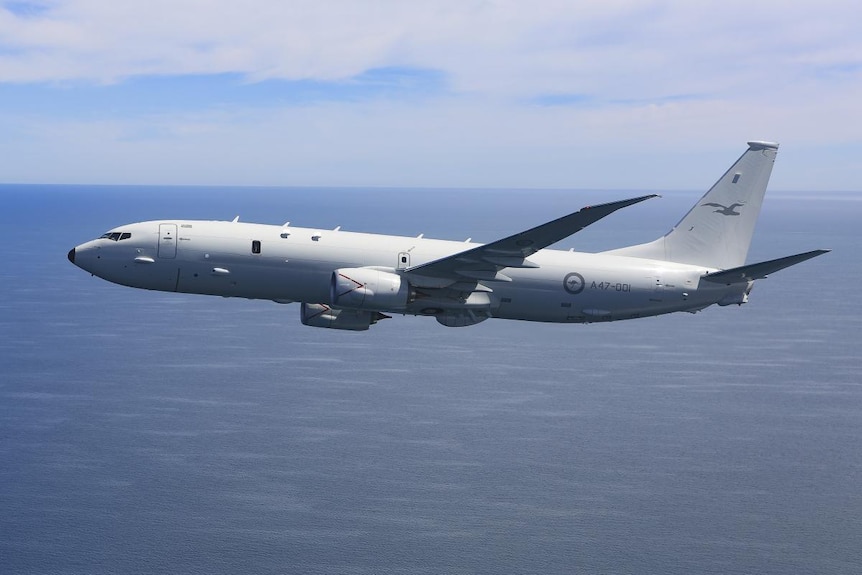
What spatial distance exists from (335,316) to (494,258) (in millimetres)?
12019

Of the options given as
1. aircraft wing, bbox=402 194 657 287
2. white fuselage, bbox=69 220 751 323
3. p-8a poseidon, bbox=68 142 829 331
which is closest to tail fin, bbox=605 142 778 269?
p-8a poseidon, bbox=68 142 829 331

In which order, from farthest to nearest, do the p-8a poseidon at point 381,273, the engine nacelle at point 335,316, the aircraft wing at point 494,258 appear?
the engine nacelle at point 335,316 → the p-8a poseidon at point 381,273 → the aircraft wing at point 494,258

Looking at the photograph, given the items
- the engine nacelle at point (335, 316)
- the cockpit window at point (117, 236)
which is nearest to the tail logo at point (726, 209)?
the engine nacelle at point (335, 316)

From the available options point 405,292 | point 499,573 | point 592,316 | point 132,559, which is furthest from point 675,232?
point 132,559

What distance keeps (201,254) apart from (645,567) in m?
165

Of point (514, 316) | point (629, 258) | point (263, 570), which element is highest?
point (629, 258)

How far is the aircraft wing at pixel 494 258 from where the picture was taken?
51906mm

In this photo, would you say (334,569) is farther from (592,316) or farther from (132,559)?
(592,316)

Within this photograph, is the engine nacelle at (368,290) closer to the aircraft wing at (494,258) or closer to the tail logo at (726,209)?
the aircraft wing at (494,258)

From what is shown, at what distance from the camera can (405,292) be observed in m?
56.1

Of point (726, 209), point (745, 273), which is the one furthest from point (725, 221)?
point (745, 273)

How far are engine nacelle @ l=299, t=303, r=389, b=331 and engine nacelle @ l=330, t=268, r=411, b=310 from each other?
15.1 feet

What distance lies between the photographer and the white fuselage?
56594 mm

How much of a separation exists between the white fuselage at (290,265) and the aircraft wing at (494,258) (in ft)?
5.39
